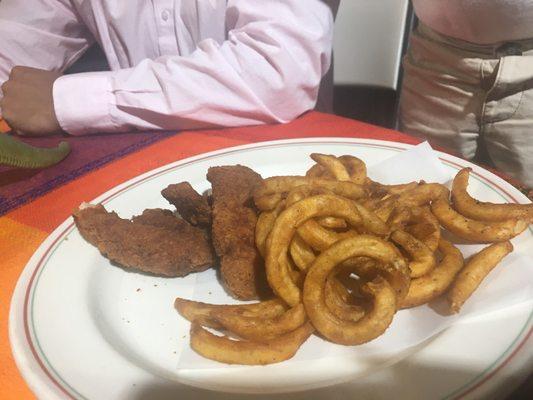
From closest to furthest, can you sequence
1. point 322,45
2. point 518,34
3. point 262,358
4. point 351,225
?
point 262,358
point 351,225
point 518,34
point 322,45

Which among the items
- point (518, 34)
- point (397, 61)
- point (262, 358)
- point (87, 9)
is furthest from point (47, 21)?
point (262, 358)

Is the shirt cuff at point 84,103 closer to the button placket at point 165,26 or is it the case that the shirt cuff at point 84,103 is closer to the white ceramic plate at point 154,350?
the button placket at point 165,26

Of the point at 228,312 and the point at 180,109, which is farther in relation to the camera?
the point at 180,109

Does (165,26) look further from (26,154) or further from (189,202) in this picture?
(189,202)

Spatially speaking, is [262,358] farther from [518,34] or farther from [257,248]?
[518,34]

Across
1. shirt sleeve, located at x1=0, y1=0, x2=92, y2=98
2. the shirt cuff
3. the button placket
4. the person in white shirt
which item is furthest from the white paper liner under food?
shirt sleeve, located at x1=0, y1=0, x2=92, y2=98
